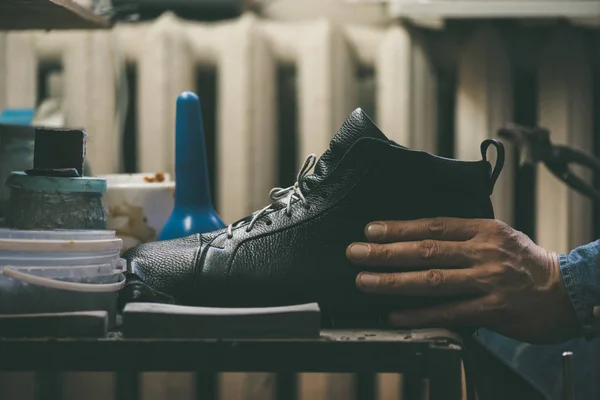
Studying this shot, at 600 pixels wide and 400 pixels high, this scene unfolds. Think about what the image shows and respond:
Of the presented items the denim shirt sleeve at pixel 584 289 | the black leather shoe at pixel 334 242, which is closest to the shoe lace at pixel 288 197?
the black leather shoe at pixel 334 242

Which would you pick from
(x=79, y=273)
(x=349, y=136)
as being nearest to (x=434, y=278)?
(x=349, y=136)

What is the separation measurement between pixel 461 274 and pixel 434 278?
2cm

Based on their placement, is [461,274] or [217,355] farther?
[461,274]

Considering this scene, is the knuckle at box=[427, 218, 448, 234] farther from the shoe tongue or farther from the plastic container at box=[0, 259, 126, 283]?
the plastic container at box=[0, 259, 126, 283]

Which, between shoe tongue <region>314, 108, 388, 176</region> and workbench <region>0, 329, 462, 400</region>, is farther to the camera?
shoe tongue <region>314, 108, 388, 176</region>

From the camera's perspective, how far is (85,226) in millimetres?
510

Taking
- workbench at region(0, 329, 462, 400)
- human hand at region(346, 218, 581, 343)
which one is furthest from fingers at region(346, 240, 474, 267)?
workbench at region(0, 329, 462, 400)

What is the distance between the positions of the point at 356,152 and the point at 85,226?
22cm

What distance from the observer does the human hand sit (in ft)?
1.67

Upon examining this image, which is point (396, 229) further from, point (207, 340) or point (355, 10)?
point (355, 10)

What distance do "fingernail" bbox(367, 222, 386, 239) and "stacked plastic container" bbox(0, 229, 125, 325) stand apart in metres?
0.19

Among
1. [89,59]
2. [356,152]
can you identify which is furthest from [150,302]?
[89,59]

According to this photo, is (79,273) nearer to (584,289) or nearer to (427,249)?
(427,249)

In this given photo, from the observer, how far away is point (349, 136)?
0.53m
